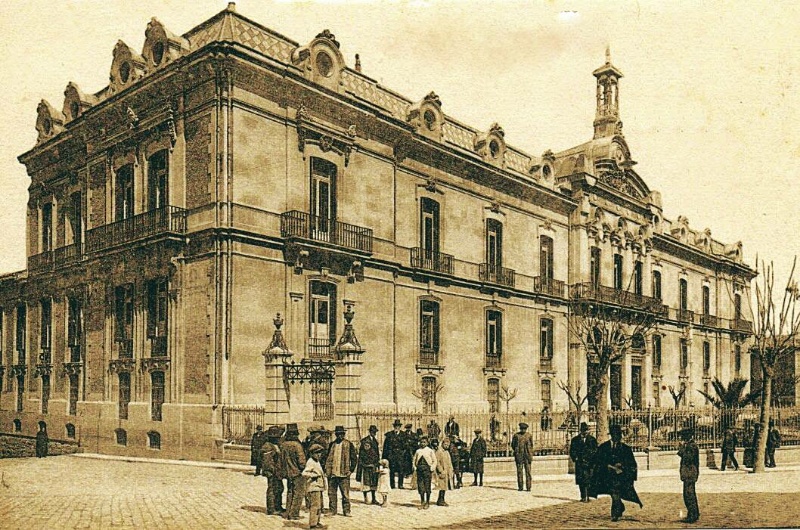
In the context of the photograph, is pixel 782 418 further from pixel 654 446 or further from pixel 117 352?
pixel 117 352

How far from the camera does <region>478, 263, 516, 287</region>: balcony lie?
28.8 m

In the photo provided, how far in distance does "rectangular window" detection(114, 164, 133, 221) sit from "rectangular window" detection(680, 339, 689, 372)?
32572mm

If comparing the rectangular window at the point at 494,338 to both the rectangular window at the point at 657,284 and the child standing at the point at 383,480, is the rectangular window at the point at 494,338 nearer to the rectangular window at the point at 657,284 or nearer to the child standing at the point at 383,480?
the rectangular window at the point at 657,284

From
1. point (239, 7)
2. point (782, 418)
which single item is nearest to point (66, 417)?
point (239, 7)

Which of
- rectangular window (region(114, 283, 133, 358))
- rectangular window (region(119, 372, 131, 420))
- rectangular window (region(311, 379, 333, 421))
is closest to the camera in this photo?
rectangular window (region(311, 379, 333, 421))

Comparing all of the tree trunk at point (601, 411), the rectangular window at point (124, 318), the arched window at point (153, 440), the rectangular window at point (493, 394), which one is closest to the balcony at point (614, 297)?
the rectangular window at point (493, 394)

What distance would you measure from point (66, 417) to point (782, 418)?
24.0 metres

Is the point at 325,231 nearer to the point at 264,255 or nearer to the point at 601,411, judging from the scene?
the point at 264,255

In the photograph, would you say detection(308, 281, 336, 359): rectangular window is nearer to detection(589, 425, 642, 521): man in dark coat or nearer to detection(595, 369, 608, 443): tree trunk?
detection(595, 369, 608, 443): tree trunk

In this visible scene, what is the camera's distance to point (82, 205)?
80.2 feet

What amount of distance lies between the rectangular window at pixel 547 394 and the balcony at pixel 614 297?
13.6ft

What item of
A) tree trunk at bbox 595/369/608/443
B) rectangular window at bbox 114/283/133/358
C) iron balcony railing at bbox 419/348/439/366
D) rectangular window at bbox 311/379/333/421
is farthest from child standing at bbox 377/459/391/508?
iron balcony railing at bbox 419/348/439/366

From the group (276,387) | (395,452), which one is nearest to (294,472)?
(395,452)

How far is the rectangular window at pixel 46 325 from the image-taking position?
25.7 meters
